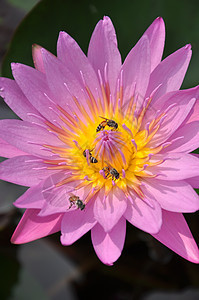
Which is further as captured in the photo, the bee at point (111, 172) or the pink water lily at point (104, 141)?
the bee at point (111, 172)

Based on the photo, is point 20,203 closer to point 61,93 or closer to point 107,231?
point 107,231

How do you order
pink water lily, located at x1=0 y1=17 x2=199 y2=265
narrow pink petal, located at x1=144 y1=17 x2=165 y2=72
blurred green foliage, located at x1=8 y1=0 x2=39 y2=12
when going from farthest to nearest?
blurred green foliage, located at x1=8 y1=0 x2=39 y2=12 < narrow pink petal, located at x1=144 y1=17 x2=165 y2=72 < pink water lily, located at x1=0 y1=17 x2=199 y2=265

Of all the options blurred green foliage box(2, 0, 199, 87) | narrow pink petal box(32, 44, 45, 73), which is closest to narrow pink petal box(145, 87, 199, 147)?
narrow pink petal box(32, 44, 45, 73)

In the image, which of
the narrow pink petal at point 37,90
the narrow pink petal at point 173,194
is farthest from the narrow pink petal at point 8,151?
the narrow pink petal at point 173,194

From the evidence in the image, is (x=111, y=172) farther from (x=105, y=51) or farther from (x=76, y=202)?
(x=105, y=51)

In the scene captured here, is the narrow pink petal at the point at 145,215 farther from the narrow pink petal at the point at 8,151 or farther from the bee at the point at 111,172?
the narrow pink petal at the point at 8,151

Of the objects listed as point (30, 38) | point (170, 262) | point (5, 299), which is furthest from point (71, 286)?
point (30, 38)

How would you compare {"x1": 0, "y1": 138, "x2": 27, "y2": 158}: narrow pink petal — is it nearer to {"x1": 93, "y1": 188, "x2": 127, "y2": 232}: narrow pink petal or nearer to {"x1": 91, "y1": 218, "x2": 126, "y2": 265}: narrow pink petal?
{"x1": 93, "y1": 188, "x2": 127, "y2": 232}: narrow pink petal
